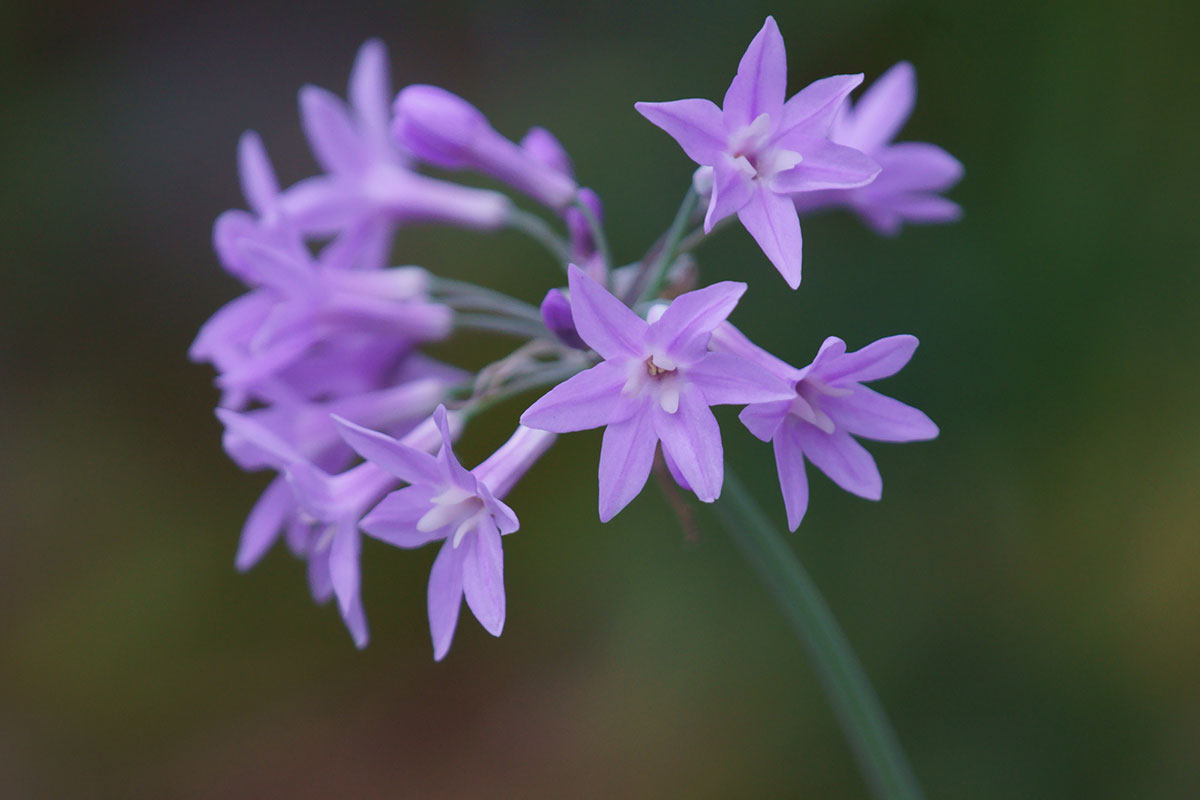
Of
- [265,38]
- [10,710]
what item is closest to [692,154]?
[10,710]

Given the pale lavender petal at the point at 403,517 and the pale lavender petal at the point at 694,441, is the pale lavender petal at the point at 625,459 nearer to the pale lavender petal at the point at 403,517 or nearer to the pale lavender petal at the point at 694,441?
the pale lavender petal at the point at 694,441

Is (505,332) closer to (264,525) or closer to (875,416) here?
(264,525)

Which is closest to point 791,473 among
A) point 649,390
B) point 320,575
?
point 649,390

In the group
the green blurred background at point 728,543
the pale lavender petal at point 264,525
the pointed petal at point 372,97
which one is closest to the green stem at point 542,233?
the pointed petal at point 372,97

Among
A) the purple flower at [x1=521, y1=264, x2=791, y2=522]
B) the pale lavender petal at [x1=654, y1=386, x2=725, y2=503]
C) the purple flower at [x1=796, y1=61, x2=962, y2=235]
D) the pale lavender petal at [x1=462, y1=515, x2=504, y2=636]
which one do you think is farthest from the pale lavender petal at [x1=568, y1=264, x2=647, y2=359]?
the purple flower at [x1=796, y1=61, x2=962, y2=235]

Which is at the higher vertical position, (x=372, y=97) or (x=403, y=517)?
(x=372, y=97)

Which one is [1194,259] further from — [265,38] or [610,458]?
[265,38]
